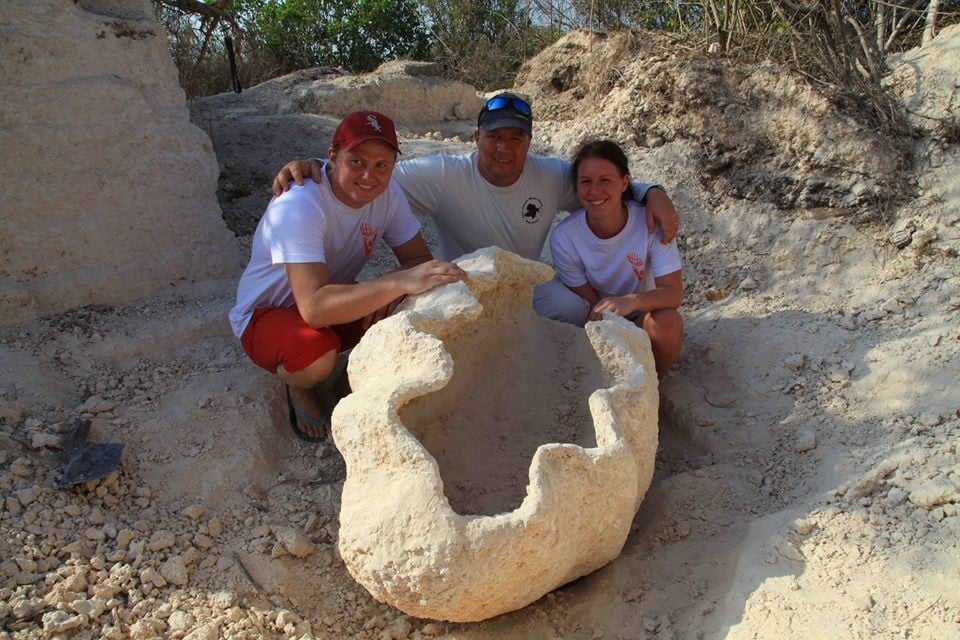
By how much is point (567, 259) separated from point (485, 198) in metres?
0.45

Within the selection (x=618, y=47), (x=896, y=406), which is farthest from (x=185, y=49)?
(x=896, y=406)

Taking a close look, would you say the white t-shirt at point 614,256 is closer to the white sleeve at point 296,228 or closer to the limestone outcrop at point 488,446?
the limestone outcrop at point 488,446

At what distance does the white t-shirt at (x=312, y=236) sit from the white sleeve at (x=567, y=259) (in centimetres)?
62

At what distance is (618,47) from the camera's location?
5.41m

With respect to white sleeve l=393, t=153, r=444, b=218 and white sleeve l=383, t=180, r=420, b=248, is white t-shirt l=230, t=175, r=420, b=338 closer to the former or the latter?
white sleeve l=383, t=180, r=420, b=248

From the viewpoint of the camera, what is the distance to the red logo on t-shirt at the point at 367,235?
10.1ft

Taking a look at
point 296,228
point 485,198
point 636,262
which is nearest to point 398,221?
point 485,198

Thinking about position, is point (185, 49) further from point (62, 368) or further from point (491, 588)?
point (491, 588)

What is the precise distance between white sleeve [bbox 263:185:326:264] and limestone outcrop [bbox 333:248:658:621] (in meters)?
0.40

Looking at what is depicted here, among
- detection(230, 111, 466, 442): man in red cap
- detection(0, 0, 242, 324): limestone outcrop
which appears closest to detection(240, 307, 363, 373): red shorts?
detection(230, 111, 466, 442): man in red cap

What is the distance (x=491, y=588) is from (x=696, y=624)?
0.62 m

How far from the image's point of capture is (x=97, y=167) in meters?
3.51

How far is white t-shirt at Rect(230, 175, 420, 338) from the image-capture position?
273 cm

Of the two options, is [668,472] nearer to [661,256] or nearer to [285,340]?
[661,256]
